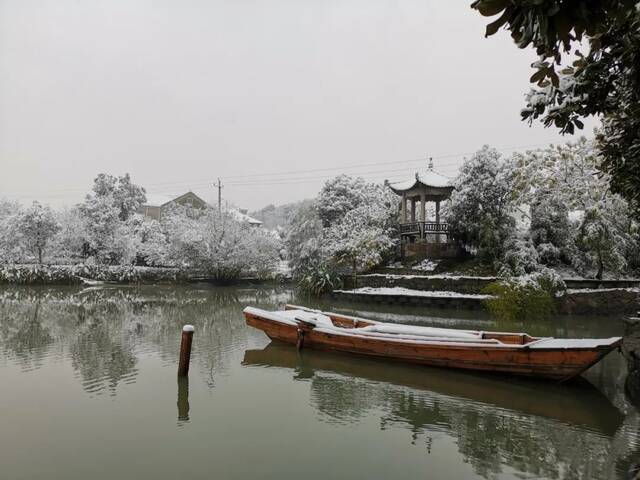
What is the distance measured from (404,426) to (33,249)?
2759 centimetres

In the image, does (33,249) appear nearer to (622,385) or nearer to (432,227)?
(432,227)

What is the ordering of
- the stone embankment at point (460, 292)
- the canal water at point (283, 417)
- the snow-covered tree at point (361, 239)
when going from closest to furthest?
the canal water at point (283, 417) → the stone embankment at point (460, 292) → the snow-covered tree at point (361, 239)

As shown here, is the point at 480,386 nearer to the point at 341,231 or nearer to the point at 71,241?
the point at 341,231

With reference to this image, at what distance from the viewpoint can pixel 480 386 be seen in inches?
271

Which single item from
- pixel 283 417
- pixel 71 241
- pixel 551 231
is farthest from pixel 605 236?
pixel 71 241

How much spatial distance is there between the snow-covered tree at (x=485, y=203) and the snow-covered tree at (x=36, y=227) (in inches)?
851

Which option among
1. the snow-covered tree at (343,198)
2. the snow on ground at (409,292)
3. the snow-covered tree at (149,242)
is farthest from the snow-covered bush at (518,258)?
the snow-covered tree at (149,242)

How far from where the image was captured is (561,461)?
4.45m

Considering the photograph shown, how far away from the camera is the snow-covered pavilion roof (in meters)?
21.3

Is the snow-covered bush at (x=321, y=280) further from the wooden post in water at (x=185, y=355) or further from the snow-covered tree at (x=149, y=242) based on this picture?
the wooden post in water at (x=185, y=355)

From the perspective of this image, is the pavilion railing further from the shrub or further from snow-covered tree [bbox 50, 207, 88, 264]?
snow-covered tree [bbox 50, 207, 88, 264]

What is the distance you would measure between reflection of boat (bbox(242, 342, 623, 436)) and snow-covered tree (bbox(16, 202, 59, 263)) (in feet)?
73.2

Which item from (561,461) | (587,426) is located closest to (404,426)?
(561,461)

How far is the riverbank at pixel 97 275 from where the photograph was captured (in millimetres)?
23409
